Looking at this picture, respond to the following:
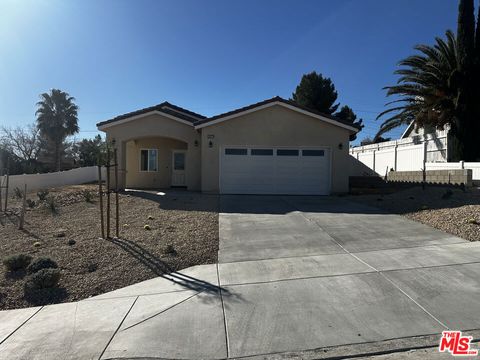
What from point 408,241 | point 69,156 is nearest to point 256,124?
point 408,241

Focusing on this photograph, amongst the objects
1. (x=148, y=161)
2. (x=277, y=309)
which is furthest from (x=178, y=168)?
(x=277, y=309)

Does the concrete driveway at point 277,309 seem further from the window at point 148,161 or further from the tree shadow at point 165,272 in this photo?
the window at point 148,161

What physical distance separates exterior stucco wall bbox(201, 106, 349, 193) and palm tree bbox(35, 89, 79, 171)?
28425 millimetres

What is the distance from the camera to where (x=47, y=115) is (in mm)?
37844

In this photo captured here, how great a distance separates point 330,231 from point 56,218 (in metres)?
7.76

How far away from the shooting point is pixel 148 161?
19.1 metres

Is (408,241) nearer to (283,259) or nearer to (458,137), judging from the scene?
(283,259)

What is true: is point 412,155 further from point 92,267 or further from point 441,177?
point 92,267

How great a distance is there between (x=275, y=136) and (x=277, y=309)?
11.8m

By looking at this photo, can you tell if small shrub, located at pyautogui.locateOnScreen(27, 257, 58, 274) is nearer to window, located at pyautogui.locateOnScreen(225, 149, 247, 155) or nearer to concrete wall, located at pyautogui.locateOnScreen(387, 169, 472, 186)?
window, located at pyautogui.locateOnScreen(225, 149, 247, 155)

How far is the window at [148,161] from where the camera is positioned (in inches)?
752

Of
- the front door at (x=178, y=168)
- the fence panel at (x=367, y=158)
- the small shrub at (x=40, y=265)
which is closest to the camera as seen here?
the small shrub at (x=40, y=265)

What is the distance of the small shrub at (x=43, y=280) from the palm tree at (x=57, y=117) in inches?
1424

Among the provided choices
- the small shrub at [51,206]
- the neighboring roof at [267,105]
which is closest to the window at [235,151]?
the neighboring roof at [267,105]
